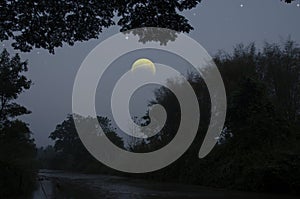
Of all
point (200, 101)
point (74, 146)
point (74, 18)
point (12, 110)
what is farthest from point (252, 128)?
point (74, 146)

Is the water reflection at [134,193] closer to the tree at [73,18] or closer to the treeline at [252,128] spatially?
the treeline at [252,128]

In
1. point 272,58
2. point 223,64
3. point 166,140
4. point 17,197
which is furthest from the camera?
point 166,140

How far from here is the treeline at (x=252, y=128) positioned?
92.8 feet

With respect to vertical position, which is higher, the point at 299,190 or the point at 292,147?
the point at 292,147

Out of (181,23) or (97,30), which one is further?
(97,30)

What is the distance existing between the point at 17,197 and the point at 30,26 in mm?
12892

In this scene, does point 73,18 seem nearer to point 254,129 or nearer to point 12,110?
point 12,110

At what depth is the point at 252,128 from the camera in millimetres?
32656

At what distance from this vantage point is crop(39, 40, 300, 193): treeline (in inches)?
1113

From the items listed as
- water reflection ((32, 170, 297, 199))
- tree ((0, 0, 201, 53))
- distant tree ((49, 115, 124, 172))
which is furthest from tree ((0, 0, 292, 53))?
distant tree ((49, 115, 124, 172))

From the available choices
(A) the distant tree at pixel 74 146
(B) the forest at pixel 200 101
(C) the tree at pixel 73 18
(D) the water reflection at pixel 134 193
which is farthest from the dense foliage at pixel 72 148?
(C) the tree at pixel 73 18

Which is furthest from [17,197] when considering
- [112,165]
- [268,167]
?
[112,165]

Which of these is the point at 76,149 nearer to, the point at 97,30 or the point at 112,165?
the point at 112,165

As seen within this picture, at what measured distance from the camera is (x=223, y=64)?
133 feet
